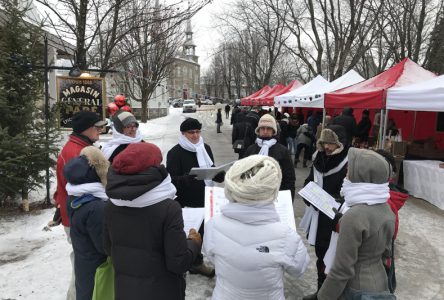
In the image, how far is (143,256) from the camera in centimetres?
195

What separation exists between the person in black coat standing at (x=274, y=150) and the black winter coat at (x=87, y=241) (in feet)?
6.77

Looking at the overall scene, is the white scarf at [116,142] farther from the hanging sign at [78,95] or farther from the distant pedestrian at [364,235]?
the hanging sign at [78,95]

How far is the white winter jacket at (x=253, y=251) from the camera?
179 centimetres

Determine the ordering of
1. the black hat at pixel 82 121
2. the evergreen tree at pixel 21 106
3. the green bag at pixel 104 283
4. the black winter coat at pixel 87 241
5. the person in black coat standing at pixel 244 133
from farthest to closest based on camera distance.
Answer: the person in black coat standing at pixel 244 133 → the evergreen tree at pixel 21 106 → the black hat at pixel 82 121 → the black winter coat at pixel 87 241 → the green bag at pixel 104 283

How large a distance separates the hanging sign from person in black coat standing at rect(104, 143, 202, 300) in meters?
5.68

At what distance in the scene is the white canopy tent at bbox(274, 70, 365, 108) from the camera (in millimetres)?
11656

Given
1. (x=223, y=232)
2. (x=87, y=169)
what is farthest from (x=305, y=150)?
(x=223, y=232)

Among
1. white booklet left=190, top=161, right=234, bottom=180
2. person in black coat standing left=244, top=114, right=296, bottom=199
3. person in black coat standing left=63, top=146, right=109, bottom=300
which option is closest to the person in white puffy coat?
person in black coat standing left=63, top=146, right=109, bottom=300

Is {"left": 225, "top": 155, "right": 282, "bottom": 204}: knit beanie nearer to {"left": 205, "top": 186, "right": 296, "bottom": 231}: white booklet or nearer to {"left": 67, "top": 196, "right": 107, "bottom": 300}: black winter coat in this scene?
{"left": 205, "top": 186, "right": 296, "bottom": 231}: white booklet

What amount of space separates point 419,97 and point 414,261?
3.56 meters

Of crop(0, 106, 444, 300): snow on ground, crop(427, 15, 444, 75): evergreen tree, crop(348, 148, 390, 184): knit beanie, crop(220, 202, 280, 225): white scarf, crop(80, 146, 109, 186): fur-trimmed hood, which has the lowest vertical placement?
crop(0, 106, 444, 300): snow on ground

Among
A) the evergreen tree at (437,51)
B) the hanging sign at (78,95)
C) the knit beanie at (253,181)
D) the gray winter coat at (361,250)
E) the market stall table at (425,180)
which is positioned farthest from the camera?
the evergreen tree at (437,51)

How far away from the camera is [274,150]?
13.1ft

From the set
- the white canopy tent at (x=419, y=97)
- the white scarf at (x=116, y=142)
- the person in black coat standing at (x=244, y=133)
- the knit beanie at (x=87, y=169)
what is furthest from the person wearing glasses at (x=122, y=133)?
the white canopy tent at (x=419, y=97)
